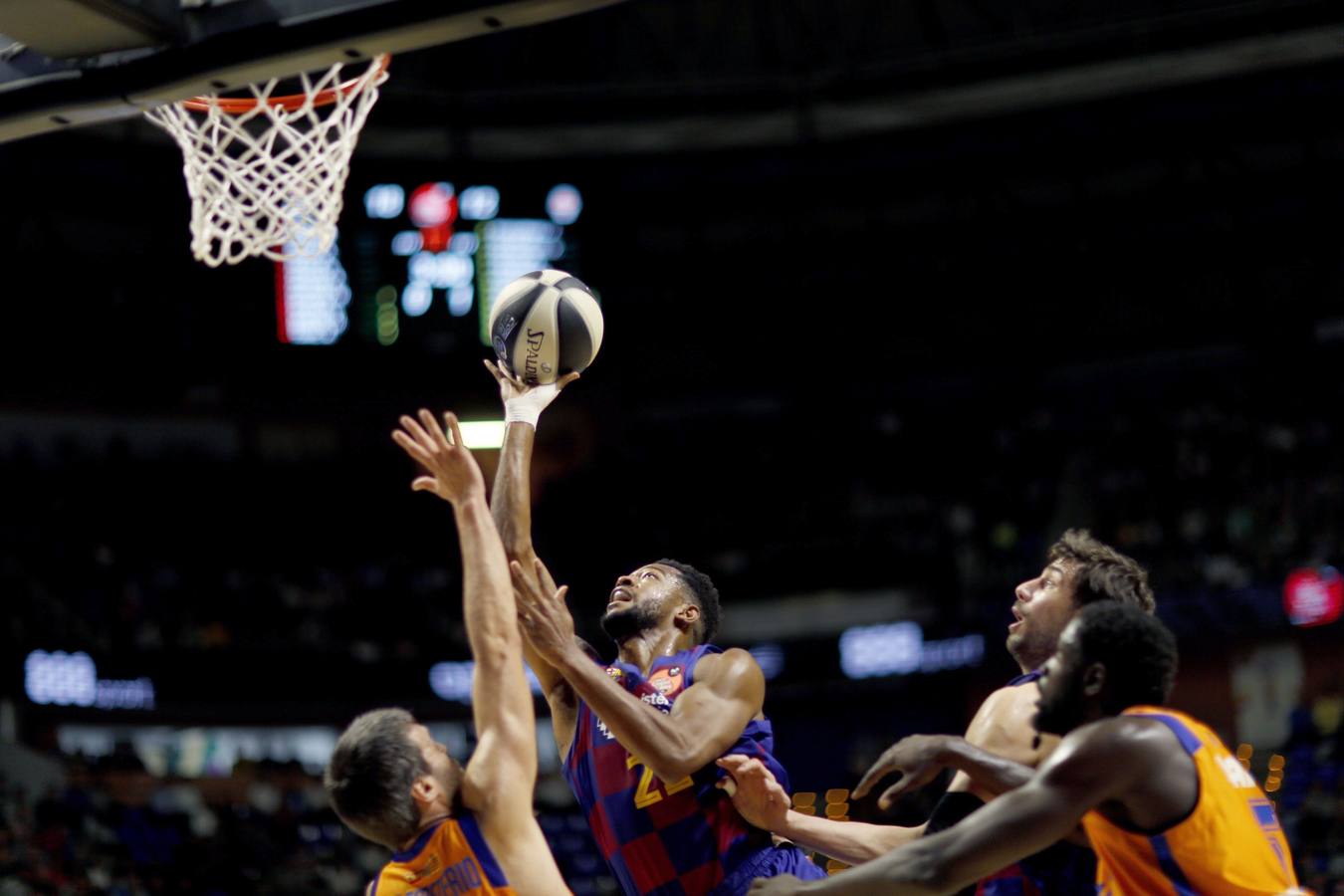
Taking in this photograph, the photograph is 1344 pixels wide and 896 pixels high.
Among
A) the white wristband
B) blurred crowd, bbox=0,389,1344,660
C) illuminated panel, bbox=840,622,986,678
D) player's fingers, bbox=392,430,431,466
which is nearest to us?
player's fingers, bbox=392,430,431,466

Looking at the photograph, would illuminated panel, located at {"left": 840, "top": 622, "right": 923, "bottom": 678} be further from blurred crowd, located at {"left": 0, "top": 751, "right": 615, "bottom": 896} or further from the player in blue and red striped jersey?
the player in blue and red striped jersey

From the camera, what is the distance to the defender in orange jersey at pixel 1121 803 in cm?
299

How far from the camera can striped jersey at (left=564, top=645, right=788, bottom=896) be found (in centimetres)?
439

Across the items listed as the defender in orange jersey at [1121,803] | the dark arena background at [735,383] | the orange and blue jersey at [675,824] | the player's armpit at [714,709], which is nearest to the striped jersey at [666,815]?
the orange and blue jersey at [675,824]

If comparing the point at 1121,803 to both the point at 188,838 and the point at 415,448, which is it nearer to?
the point at 415,448

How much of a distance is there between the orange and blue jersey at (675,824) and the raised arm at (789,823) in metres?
0.09

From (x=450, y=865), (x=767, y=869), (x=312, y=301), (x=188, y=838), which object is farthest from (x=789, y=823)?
(x=312, y=301)

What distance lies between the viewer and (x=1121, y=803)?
310cm

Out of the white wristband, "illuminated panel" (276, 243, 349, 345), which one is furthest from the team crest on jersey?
"illuminated panel" (276, 243, 349, 345)

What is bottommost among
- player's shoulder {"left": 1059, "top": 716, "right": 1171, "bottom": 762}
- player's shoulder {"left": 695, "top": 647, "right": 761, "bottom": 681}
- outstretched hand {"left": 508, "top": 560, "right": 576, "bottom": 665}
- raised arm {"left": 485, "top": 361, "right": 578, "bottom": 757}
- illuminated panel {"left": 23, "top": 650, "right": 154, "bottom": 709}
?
illuminated panel {"left": 23, "top": 650, "right": 154, "bottom": 709}

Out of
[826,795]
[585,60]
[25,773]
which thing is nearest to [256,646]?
[25,773]

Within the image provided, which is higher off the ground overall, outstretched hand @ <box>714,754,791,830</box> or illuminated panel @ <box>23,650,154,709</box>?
outstretched hand @ <box>714,754,791,830</box>

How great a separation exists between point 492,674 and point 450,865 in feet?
1.46

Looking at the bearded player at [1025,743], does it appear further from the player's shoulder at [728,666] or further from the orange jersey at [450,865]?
the orange jersey at [450,865]
